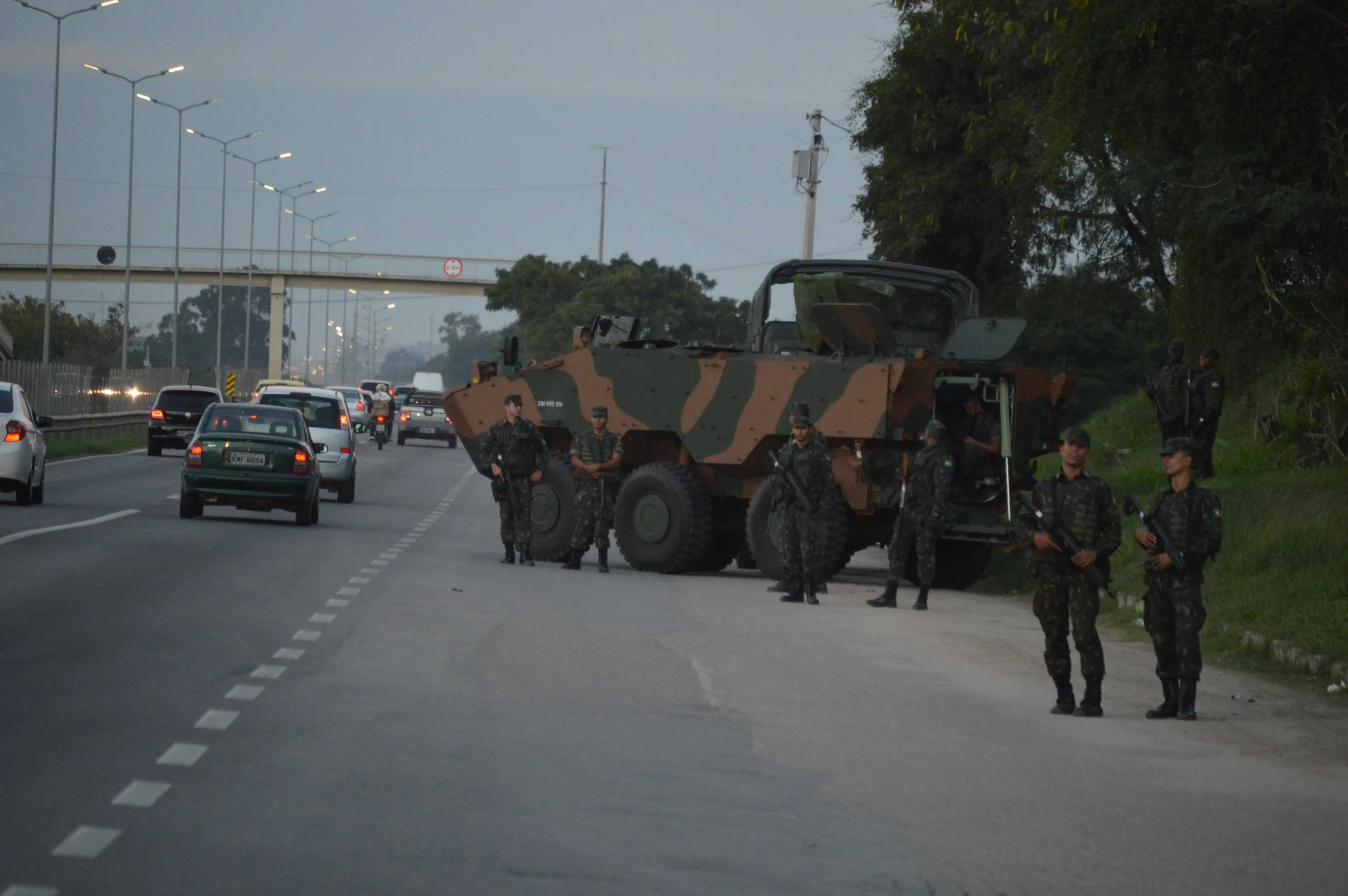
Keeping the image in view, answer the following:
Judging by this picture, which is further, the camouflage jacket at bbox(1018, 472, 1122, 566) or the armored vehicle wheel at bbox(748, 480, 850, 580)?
the armored vehicle wheel at bbox(748, 480, 850, 580)

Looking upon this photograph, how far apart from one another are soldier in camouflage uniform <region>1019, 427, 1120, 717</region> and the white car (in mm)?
15941

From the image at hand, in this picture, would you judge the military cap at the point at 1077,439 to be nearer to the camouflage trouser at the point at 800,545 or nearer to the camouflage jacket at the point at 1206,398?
the camouflage trouser at the point at 800,545

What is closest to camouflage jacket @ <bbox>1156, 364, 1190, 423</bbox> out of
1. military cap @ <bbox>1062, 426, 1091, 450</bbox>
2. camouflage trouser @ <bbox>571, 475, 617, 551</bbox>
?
camouflage trouser @ <bbox>571, 475, 617, 551</bbox>

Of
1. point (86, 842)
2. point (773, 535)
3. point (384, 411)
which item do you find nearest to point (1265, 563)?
point (773, 535)

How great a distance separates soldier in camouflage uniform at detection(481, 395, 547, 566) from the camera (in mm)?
20500

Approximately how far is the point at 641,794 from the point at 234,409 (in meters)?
17.6

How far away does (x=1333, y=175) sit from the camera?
56.2 ft

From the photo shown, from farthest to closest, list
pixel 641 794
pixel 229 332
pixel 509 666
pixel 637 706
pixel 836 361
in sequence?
pixel 229 332, pixel 836 361, pixel 509 666, pixel 637 706, pixel 641 794

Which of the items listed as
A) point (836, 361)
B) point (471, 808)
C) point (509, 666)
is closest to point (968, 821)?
point (471, 808)

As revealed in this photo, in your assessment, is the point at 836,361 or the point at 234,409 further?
the point at 234,409

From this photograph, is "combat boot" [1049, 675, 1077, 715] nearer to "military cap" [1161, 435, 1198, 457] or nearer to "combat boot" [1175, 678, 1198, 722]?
"combat boot" [1175, 678, 1198, 722]

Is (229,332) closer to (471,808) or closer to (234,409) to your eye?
(234,409)

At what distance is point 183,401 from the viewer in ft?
140

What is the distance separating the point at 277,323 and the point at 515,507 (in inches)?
3238
